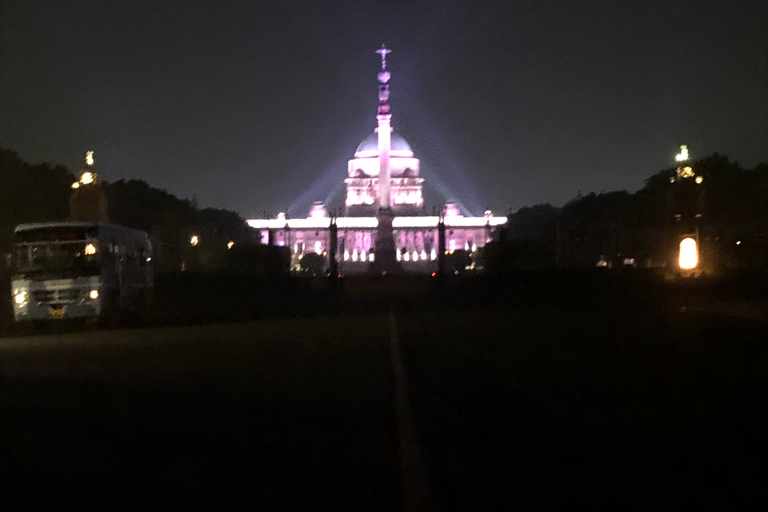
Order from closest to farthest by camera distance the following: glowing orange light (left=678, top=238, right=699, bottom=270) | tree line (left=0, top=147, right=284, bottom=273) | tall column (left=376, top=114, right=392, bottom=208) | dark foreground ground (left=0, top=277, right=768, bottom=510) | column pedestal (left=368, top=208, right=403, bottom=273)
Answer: dark foreground ground (left=0, top=277, right=768, bottom=510)
glowing orange light (left=678, top=238, right=699, bottom=270)
tree line (left=0, top=147, right=284, bottom=273)
column pedestal (left=368, top=208, right=403, bottom=273)
tall column (left=376, top=114, right=392, bottom=208)

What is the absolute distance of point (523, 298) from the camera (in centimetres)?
3997

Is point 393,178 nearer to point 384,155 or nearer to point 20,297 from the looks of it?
point 384,155

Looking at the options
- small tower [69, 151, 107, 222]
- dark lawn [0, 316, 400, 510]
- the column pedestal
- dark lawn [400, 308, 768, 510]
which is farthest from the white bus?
the column pedestal

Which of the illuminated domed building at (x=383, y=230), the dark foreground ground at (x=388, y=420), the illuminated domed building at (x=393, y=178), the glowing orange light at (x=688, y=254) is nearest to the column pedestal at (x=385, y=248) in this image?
the illuminated domed building at (x=383, y=230)

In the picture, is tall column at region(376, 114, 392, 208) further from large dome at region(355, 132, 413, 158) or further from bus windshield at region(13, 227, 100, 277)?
bus windshield at region(13, 227, 100, 277)

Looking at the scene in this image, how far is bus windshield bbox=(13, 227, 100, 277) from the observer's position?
87.0ft

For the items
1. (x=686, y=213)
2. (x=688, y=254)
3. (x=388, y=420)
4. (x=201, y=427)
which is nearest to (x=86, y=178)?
(x=688, y=254)

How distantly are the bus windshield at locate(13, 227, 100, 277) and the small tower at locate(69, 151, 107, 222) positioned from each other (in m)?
13.0

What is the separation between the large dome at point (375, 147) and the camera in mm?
139625

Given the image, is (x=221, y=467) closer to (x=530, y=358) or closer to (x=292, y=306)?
(x=530, y=358)

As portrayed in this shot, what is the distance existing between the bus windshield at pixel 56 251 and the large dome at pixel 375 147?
11219 cm

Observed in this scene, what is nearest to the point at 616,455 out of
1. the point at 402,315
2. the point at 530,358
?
the point at 530,358

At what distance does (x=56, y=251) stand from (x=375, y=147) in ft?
382

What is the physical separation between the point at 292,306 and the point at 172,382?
24608 millimetres
